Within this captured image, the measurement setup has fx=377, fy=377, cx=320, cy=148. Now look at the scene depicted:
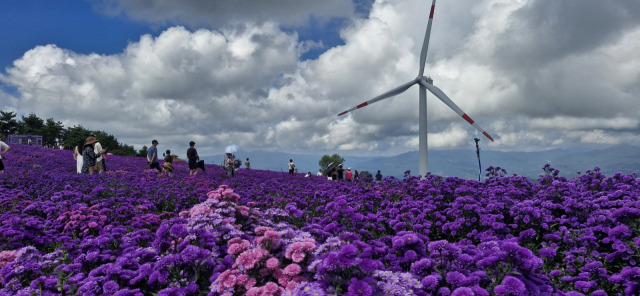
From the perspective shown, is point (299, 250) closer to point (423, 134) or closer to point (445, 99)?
point (423, 134)

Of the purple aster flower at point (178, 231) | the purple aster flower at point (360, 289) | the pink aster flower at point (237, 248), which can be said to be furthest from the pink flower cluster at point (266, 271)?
the purple aster flower at point (178, 231)

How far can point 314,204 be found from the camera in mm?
10016

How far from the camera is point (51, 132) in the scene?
93.7m

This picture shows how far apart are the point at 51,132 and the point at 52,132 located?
31 cm

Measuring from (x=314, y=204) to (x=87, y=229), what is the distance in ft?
17.0

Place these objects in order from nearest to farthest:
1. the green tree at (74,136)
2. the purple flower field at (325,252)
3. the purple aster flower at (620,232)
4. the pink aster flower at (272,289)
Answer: the pink aster flower at (272,289) < the purple flower field at (325,252) < the purple aster flower at (620,232) < the green tree at (74,136)

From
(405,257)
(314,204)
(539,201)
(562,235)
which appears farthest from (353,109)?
(405,257)

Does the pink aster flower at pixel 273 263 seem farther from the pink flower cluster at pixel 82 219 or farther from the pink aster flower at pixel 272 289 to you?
the pink flower cluster at pixel 82 219

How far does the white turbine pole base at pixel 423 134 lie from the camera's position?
19.2 meters

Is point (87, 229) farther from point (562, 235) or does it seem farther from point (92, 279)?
point (562, 235)

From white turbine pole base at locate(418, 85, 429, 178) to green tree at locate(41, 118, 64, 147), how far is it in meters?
101

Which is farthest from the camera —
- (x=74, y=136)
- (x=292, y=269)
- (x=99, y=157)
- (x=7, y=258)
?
(x=74, y=136)

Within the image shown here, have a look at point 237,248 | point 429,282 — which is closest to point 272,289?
point 237,248

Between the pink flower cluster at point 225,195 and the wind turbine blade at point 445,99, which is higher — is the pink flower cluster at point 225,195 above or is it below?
below
